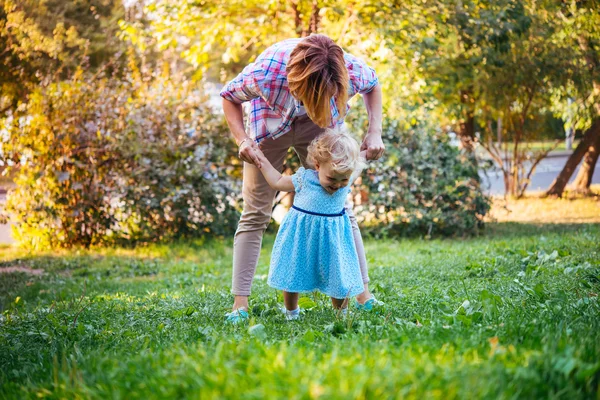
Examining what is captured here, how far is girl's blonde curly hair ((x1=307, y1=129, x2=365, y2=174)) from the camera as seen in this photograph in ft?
11.4

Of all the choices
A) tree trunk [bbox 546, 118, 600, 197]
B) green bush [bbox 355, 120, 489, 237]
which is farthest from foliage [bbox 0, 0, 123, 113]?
tree trunk [bbox 546, 118, 600, 197]

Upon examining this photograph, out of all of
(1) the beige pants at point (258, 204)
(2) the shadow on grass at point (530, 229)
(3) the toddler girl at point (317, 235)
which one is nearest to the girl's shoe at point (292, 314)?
(3) the toddler girl at point (317, 235)

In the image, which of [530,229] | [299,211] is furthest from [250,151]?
[530,229]

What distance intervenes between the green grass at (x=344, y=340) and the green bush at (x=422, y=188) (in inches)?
108

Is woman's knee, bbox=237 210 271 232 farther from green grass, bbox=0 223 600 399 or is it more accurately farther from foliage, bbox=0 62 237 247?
foliage, bbox=0 62 237 247

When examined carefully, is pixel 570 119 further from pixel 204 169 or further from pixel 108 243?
pixel 108 243

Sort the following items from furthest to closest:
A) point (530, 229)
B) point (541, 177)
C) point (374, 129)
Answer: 1. point (541, 177)
2. point (530, 229)
3. point (374, 129)

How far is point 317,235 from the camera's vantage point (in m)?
3.61

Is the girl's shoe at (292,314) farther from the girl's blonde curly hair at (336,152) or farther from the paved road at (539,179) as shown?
the paved road at (539,179)

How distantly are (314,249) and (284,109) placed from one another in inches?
31.8

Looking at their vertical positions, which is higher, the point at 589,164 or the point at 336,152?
the point at 336,152

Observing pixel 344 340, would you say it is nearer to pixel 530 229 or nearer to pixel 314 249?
pixel 314 249

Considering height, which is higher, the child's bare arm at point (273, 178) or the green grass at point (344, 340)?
the child's bare arm at point (273, 178)

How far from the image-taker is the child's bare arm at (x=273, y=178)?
3.62 m
